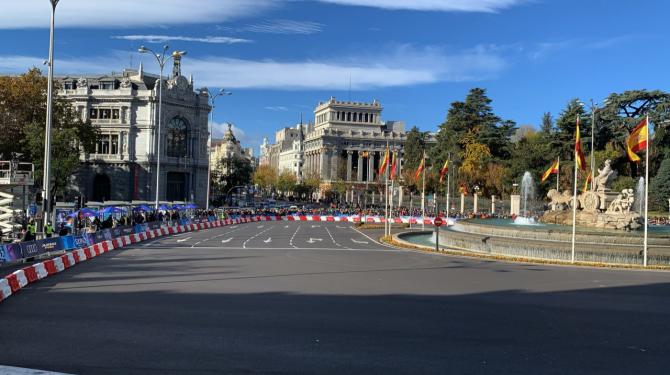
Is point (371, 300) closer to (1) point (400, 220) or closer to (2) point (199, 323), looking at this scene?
(2) point (199, 323)

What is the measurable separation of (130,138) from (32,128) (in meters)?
23.0

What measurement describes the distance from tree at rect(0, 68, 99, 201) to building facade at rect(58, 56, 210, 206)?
1485 centimetres

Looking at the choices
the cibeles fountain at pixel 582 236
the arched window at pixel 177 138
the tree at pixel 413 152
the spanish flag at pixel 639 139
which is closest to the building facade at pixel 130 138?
the arched window at pixel 177 138

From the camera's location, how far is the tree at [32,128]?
194ft

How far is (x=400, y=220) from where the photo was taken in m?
62.5

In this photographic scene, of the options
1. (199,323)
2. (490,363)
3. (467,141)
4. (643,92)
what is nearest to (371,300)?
(199,323)

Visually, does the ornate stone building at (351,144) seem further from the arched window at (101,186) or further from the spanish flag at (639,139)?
the spanish flag at (639,139)

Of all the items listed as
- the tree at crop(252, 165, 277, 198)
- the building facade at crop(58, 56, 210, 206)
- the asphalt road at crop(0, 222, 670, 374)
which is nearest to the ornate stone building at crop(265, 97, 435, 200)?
Answer: the tree at crop(252, 165, 277, 198)

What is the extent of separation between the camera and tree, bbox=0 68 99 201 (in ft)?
194

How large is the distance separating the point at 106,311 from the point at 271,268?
9351 mm

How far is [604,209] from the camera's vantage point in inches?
1479

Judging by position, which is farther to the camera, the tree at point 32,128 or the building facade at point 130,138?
the building facade at point 130,138

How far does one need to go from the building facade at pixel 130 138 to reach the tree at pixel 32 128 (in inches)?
585

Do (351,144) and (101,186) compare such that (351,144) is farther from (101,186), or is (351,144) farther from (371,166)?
(101,186)
